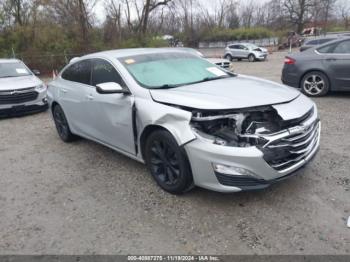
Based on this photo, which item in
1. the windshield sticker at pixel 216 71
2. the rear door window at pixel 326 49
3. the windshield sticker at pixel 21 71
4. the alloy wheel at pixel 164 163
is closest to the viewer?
the alloy wheel at pixel 164 163

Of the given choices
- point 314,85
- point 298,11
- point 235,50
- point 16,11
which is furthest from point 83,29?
point 298,11

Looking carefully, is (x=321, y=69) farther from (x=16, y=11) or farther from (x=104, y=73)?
(x=16, y=11)

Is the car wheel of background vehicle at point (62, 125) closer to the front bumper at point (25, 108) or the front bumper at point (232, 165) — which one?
the front bumper at point (25, 108)

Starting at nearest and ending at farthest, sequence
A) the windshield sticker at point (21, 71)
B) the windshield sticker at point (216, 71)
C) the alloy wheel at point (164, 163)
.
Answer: the alloy wheel at point (164, 163) < the windshield sticker at point (216, 71) < the windshield sticker at point (21, 71)

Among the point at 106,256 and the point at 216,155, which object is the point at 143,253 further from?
the point at 216,155

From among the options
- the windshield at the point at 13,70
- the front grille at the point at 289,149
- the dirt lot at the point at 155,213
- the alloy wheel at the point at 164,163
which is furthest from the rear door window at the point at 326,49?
the windshield at the point at 13,70

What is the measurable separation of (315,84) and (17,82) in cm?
757

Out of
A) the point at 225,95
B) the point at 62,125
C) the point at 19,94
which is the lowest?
the point at 62,125

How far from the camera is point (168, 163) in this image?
143 inches

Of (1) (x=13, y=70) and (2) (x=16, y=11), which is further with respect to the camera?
(2) (x=16, y=11)

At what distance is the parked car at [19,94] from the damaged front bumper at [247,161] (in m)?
6.57

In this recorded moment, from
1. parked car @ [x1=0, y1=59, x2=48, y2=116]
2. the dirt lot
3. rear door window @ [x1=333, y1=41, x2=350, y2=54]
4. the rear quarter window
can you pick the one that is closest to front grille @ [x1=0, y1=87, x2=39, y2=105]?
parked car @ [x1=0, y1=59, x2=48, y2=116]

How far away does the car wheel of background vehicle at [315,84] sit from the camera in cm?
812

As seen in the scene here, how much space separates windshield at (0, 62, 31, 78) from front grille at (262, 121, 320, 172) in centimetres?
830
